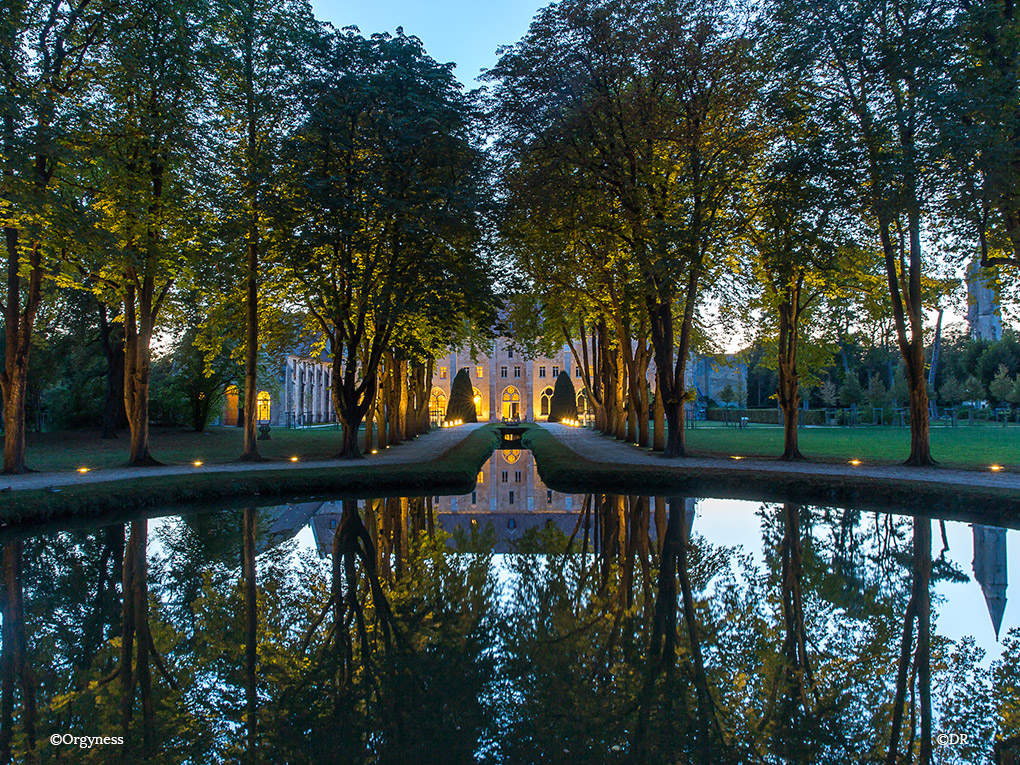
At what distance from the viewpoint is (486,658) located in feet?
14.5

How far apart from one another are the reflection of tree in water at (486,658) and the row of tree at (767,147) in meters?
7.19

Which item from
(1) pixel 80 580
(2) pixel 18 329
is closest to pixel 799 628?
(1) pixel 80 580

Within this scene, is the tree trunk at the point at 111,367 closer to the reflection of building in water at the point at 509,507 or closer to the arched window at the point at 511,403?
the reflection of building in water at the point at 509,507

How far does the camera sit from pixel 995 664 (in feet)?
14.1

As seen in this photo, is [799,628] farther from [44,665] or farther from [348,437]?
[348,437]

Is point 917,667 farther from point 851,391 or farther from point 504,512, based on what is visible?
point 851,391

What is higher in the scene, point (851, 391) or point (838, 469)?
point (851, 391)

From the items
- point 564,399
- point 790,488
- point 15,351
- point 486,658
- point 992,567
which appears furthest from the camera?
point 564,399

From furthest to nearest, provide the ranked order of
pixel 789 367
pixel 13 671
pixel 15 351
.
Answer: pixel 789 367 < pixel 15 351 < pixel 13 671

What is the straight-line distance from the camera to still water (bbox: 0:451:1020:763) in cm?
332

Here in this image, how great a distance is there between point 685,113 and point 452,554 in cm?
1098

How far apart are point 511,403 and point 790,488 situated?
52.6 metres

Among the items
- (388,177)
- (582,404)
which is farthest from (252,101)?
(582,404)

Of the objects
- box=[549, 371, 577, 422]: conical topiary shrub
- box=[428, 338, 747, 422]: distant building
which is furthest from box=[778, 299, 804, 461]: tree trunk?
box=[428, 338, 747, 422]: distant building
